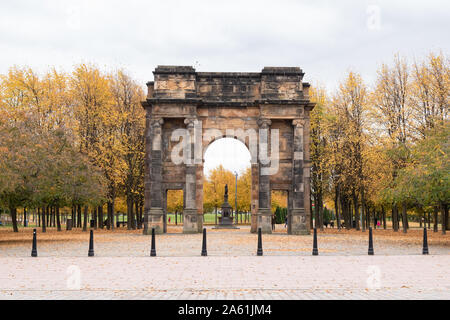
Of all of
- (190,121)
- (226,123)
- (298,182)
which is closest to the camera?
(190,121)

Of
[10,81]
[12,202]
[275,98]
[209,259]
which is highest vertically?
[10,81]

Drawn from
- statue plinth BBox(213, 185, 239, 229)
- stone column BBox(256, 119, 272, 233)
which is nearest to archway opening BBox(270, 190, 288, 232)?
statue plinth BBox(213, 185, 239, 229)

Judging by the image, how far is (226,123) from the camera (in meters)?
36.8

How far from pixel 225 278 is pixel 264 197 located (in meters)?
25.0

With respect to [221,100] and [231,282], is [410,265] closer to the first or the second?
[231,282]

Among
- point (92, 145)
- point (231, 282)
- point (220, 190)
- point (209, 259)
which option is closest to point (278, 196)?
point (220, 190)

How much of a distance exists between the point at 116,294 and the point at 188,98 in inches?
1089

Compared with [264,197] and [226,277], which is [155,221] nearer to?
[264,197]

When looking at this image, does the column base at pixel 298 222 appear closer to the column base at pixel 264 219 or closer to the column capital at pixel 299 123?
the column base at pixel 264 219

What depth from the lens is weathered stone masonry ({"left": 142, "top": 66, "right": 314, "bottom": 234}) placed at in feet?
117

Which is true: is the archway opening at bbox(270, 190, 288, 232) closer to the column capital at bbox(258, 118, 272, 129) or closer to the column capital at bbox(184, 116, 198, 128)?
the column capital at bbox(258, 118, 272, 129)

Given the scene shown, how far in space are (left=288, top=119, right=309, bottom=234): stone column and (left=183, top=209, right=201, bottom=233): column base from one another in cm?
696

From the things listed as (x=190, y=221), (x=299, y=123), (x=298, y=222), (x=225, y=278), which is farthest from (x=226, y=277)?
(x=299, y=123)
